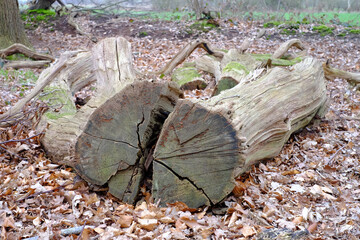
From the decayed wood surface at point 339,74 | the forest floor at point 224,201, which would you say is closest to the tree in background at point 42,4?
the forest floor at point 224,201

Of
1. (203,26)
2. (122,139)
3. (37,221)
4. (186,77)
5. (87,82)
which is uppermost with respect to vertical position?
(122,139)

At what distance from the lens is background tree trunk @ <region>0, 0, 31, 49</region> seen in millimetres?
9227

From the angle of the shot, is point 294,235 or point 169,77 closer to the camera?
point 294,235

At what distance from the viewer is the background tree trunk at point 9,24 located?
9227mm

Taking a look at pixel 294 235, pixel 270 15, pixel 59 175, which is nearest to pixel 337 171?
pixel 294 235

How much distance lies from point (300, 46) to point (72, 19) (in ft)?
36.6

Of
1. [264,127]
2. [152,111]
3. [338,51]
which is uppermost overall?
[152,111]

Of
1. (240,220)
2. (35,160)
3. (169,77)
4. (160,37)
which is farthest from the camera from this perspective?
(160,37)

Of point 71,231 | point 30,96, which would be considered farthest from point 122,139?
point 30,96

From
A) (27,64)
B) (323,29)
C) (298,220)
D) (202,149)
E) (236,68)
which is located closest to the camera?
(298,220)

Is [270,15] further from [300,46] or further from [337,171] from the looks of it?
[337,171]

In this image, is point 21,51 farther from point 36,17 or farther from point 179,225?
point 36,17

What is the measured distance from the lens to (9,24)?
31.1 ft

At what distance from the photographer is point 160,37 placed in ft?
45.0
